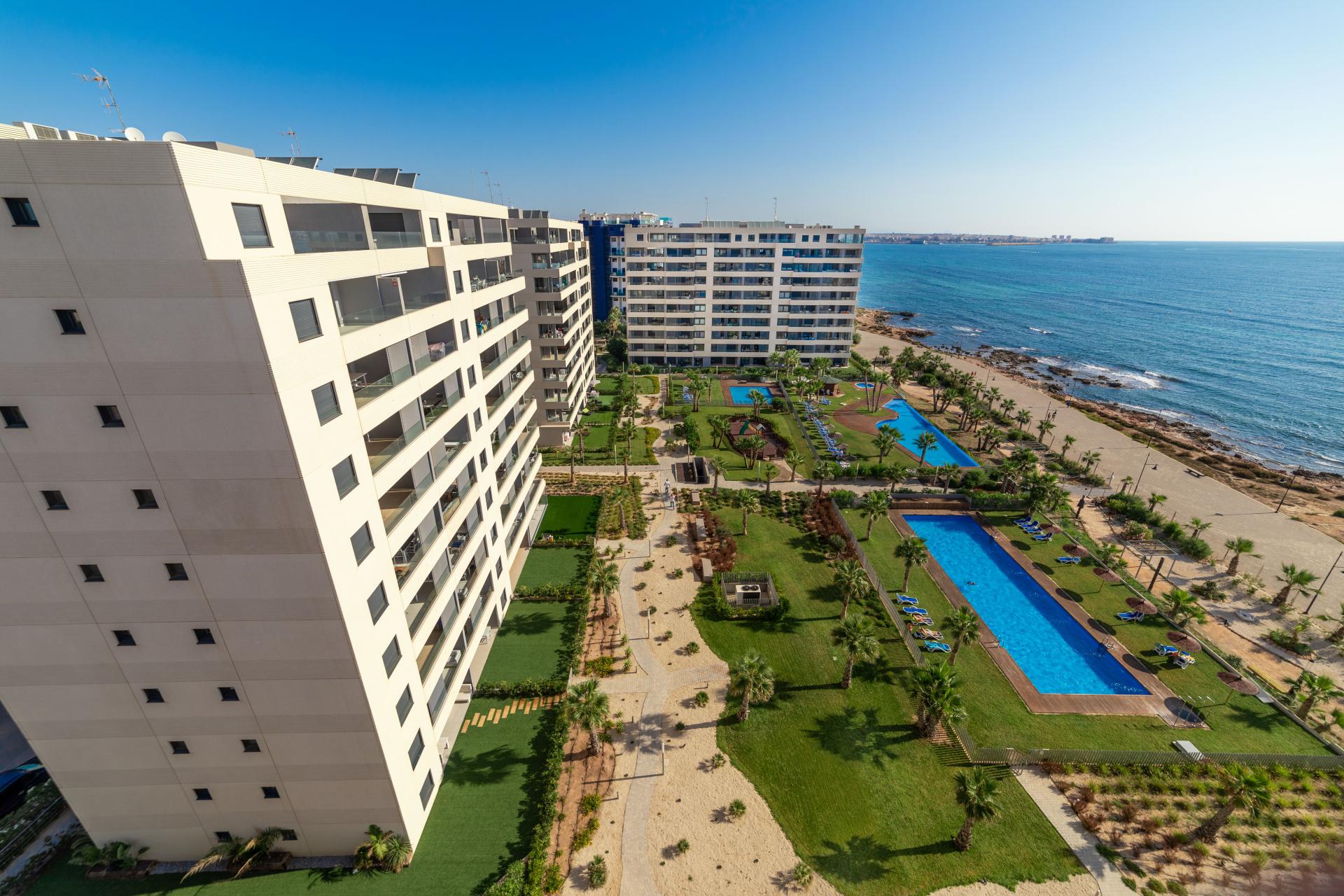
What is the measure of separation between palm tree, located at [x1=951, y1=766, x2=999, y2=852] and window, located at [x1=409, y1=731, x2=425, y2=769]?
3066 centimetres

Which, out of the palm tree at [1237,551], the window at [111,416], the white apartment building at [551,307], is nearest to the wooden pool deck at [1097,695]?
the palm tree at [1237,551]

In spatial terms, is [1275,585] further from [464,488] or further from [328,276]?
[328,276]

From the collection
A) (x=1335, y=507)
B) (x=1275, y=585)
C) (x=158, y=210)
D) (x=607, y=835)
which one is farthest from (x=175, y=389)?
(x=1335, y=507)

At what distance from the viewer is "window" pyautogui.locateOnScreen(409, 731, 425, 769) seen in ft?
96.5

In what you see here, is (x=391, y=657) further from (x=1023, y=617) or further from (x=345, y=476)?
(x=1023, y=617)

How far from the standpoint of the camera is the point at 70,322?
1833cm

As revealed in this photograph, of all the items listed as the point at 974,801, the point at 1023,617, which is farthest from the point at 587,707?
the point at 1023,617

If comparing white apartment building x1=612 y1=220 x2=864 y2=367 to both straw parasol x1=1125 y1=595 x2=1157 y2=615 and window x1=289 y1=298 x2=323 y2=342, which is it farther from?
window x1=289 y1=298 x2=323 y2=342

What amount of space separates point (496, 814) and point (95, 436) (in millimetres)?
27809

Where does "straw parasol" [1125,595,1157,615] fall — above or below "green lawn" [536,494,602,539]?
below

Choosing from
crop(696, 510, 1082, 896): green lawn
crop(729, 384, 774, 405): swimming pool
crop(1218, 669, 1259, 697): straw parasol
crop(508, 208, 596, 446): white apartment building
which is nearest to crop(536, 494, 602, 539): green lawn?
crop(508, 208, 596, 446): white apartment building

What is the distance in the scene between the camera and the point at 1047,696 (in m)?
40.8

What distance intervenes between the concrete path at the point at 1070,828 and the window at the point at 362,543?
41.8 m

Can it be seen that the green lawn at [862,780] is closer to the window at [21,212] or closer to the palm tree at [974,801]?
the palm tree at [974,801]
